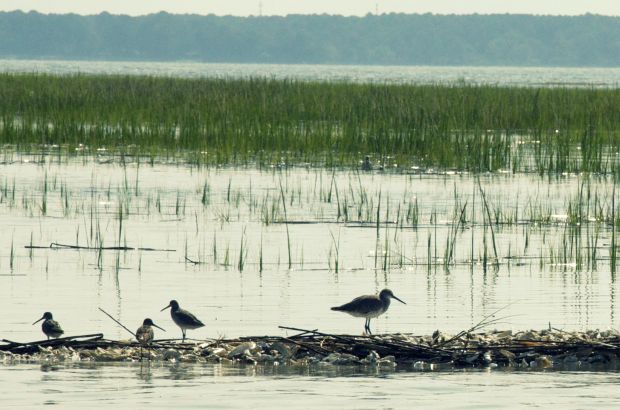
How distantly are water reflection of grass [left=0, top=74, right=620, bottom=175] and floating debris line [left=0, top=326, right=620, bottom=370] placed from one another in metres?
14.4

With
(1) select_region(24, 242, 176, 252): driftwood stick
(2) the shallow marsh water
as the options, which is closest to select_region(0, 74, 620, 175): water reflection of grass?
(2) the shallow marsh water

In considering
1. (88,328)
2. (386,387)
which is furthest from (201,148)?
(386,387)

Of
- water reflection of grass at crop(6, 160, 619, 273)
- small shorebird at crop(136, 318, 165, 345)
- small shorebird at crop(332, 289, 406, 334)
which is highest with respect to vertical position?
water reflection of grass at crop(6, 160, 619, 273)

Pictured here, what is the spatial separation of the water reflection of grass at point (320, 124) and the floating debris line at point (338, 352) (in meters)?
14.4

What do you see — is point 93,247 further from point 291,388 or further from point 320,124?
point 320,124

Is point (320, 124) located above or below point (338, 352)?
above

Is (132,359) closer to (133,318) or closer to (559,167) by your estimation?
(133,318)

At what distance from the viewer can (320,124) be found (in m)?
Result: 34.0

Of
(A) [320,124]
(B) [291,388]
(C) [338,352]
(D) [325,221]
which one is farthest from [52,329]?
(A) [320,124]

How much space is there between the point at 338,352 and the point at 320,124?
24165 millimetres

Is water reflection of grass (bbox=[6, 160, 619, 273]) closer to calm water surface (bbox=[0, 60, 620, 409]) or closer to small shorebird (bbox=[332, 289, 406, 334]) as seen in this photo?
calm water surface (bbox=[0, 60, 620, 409])

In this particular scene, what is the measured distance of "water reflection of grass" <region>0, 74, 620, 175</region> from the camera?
26875 millimetres

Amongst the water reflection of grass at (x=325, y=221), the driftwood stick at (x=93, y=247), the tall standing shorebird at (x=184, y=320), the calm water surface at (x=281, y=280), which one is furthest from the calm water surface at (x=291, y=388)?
the driftwood stick at (x=93, y=247)

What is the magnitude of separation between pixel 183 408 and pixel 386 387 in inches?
51.7
